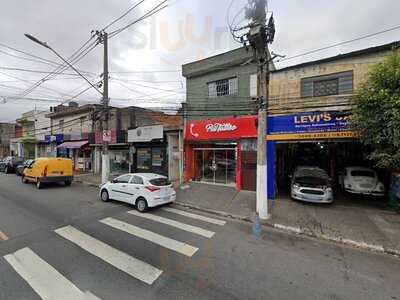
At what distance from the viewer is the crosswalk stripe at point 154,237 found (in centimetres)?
598

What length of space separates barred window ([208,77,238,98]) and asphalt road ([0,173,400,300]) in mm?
9105

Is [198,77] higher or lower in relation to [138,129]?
higher

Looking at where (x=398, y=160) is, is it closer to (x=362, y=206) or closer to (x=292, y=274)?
(x=362, y=206)

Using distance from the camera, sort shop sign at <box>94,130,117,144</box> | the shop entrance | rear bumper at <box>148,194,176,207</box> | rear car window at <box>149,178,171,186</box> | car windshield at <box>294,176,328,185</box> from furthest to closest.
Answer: shop sign at <box>94,130,117,144</box>, the shop entrance, car windshield at <box>294,176,328,185</box>, rear car window at <box>149,178,171,186</box>, rear bumper at <box>148,194,176,207</box>

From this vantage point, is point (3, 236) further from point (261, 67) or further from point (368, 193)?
point (368, 193)

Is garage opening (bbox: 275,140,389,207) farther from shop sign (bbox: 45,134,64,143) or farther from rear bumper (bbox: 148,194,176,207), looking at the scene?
shop sign (bbox: 45,134,64,143)

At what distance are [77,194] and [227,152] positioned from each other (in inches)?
361

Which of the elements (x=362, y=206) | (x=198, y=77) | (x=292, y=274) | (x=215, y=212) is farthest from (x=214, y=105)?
(x=292, y=274)

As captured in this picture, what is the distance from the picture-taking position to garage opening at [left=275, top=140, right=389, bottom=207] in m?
12.4

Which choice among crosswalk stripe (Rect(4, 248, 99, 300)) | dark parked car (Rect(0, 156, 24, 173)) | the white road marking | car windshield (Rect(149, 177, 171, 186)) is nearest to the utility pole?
car windshield (Rect(149, 177, 171, 186))

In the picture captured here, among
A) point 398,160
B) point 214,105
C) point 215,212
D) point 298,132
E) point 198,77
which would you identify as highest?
point 198,77

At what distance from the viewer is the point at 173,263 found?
518 centimetres

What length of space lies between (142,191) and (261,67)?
22.7 feet

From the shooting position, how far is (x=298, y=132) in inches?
441
